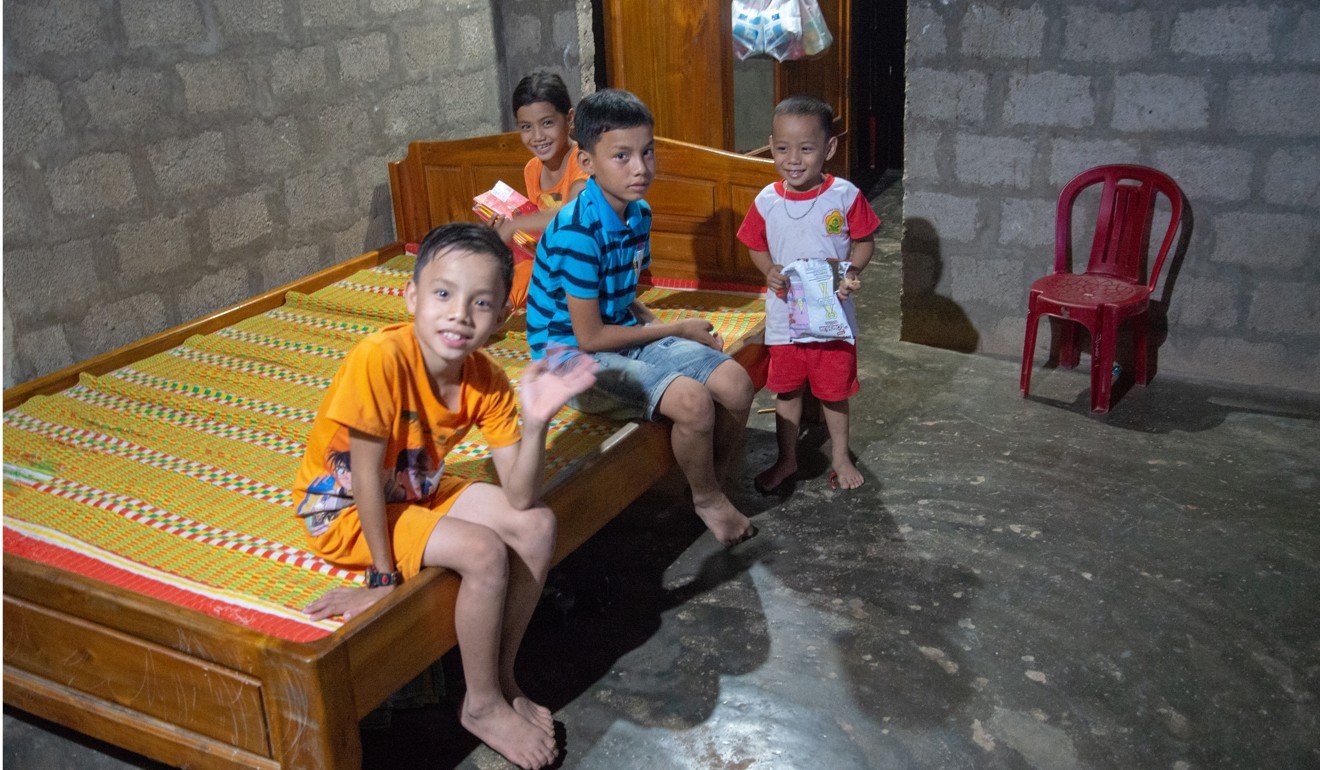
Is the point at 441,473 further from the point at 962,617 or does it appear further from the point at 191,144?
the point at 191,144

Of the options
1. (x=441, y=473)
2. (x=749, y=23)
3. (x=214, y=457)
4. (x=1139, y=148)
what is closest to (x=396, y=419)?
(x=441, y=473)

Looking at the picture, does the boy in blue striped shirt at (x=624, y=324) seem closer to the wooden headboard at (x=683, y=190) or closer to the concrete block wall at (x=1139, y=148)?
the wooden headboard at (x=683, y=190)

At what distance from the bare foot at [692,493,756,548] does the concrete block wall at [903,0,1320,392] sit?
1.97 meters

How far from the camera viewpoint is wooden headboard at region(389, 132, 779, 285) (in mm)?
4324

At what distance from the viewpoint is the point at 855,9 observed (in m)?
7.44

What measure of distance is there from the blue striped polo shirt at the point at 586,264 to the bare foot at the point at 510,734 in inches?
45.9

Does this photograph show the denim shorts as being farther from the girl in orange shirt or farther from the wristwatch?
the wristwatch

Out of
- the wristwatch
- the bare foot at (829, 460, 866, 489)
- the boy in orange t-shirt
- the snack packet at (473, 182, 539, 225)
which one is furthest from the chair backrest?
the wristwatch

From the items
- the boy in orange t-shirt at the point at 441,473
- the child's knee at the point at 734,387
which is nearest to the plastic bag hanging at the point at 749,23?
the child's knee at the point at 734,387

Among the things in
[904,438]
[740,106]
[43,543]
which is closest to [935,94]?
[904,438]

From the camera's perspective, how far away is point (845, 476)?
367 centimetres

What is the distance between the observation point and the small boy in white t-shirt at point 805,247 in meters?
3.44

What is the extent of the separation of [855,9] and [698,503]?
5.17 m

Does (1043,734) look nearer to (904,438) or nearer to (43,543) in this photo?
(904,438)
